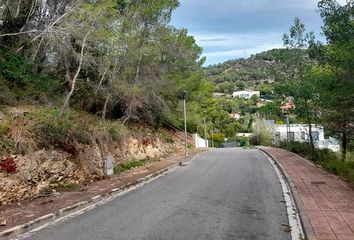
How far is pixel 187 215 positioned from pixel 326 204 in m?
3.41

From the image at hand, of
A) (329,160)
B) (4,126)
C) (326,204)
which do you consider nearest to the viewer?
(326,204)

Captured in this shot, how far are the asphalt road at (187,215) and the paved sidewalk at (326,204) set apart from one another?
62 cm

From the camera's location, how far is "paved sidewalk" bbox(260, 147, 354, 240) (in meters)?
7.55

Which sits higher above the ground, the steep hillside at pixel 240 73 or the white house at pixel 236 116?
the steep hillside at pixel 240 73

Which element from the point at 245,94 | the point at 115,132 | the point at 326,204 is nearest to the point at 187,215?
the point at 326,204

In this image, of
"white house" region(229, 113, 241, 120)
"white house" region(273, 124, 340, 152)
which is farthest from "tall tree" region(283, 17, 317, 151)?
"white house" region(229, 113, 241, 120)

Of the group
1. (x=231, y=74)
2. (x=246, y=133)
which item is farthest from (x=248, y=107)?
(x=231, y=74)

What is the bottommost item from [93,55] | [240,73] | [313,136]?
[313,136]

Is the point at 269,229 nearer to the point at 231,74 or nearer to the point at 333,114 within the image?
the point at 333,114

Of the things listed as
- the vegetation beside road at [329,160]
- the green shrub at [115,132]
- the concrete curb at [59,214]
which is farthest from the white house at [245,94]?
the concrete curb at [59,214]

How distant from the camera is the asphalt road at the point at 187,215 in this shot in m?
8.02

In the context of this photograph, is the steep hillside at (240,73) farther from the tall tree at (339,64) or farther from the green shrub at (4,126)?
the green shrub at (4,126)

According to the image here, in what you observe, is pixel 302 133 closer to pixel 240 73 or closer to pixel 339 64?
pixel 339 64

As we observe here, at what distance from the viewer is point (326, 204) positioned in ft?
33.4
